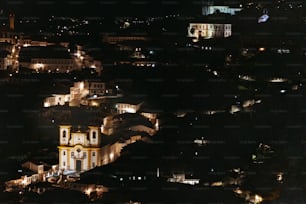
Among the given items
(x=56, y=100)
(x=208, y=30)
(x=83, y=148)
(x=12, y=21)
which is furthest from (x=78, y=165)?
(x=208, y=30)

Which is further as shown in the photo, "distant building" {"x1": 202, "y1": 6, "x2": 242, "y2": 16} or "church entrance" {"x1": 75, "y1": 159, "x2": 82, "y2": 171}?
"distant building" {"x1": 202, "y1": 6, "x2": 242, "y2": 16}

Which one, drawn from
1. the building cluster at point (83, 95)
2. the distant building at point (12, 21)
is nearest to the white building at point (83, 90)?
the building cluster at point (83, 95)

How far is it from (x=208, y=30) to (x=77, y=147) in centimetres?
59

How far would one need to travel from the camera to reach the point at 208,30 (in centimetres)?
202

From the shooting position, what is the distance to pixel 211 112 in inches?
78.5

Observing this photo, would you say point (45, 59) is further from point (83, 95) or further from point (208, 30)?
point (208, 30)

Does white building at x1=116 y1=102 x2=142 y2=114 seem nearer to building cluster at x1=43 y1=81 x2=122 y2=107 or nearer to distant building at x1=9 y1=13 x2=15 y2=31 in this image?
building cluster at x1=43 y1=81 x2=122 y2=107

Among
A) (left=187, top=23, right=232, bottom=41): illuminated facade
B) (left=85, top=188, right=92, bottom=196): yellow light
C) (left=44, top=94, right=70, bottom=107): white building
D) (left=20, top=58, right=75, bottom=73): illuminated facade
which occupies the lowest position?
(left=85, top=188, right=92, bottom=196): yellow light

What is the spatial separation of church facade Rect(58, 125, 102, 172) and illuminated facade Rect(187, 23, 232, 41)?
18.4 inches

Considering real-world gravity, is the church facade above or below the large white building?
below

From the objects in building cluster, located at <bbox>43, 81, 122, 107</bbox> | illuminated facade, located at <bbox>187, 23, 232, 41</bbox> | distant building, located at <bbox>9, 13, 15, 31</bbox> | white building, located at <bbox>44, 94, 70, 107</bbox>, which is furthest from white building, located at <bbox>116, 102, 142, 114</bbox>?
distant building, located at <bbox>9, 13, 15, 31</bbox>

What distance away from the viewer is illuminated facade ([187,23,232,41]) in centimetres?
201

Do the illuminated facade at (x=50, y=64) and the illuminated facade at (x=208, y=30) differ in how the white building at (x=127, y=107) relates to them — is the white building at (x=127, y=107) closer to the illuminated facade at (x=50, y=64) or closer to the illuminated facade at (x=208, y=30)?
the illuminated facade at (x=50, y=64)

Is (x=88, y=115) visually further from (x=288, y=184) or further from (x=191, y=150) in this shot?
(x=288, y=184)
